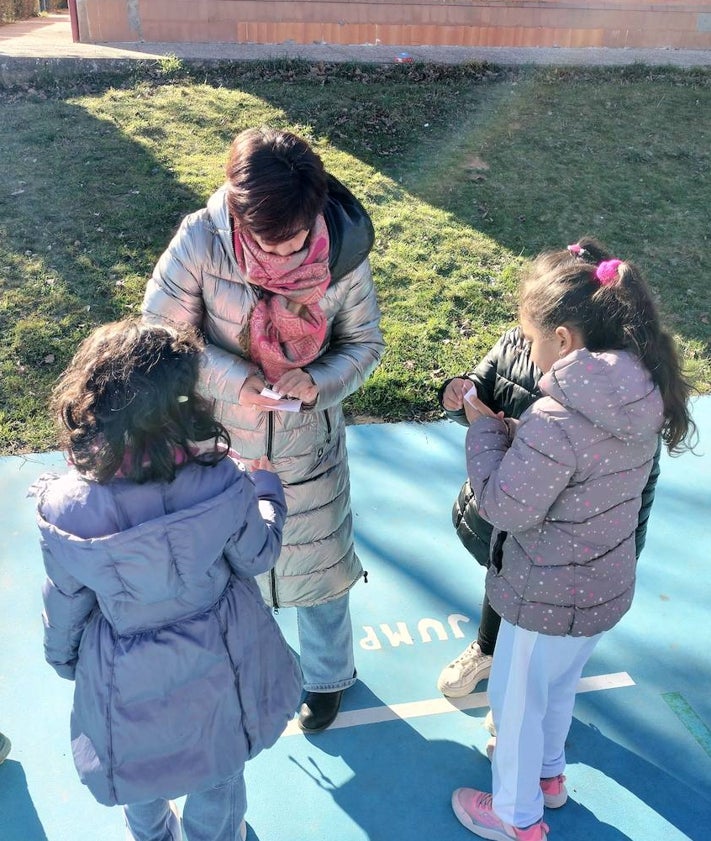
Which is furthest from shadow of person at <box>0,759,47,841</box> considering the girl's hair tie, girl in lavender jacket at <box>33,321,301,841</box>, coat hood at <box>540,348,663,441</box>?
the girl's hair tie

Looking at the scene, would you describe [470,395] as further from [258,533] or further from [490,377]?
[258,533]

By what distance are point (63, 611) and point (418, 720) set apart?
5.14 ft

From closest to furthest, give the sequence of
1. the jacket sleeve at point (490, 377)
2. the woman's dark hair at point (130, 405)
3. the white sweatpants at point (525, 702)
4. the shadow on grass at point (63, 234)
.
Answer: the woman's dark hair at point (130, 405), the white sweatpants at point (525, 702), the jacket sleeve at point (490, 377), the shadow on grass at point (63, 234)

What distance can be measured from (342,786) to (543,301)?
179 cm

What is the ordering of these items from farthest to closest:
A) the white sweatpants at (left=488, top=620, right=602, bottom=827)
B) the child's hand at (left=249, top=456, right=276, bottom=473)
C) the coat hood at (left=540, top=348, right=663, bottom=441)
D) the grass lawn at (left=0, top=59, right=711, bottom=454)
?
the grass lawn at (left=0, top=59, right=711, bottom=454) < the child's hand at (left=249, top=456, right=276, bottom=473) < the white sweatpants at (left=488, top=620, right=602, bottom=827) < the coat hood at (left=540, top=348, right=663, bottom=441)

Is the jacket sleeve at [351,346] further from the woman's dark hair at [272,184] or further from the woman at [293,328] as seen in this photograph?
the woman's dark hair at [272,184]

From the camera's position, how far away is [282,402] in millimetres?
2428

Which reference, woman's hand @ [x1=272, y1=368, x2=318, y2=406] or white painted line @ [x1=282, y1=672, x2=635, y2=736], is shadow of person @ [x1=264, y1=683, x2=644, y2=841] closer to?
white painted line @ [x1=282, y1=672, x2=635, y2=736]

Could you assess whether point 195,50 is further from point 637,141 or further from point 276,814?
point 276,814

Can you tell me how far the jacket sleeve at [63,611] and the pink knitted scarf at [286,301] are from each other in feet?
2.97

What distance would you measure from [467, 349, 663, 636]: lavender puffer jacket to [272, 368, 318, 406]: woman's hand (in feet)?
1.70

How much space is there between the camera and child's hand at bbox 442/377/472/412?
2484 millimetres

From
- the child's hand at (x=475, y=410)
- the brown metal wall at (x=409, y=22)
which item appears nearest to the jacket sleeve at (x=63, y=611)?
the child's hand at (x=475, y=410)

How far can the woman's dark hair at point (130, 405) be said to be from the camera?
5.76ft
